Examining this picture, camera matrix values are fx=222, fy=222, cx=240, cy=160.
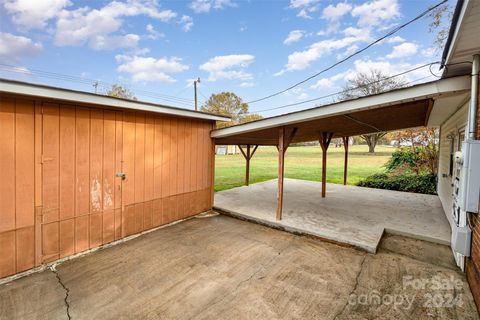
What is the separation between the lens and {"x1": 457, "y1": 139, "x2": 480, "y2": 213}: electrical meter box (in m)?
2.35

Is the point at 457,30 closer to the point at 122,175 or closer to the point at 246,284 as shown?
the point at 246,284

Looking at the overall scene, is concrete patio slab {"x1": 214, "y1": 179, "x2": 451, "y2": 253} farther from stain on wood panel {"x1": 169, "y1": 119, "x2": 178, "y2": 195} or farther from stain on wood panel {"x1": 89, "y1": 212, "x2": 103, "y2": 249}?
stain on wood panel {"x1": 89, "y1": 212, "x2": 103, "y2": 249}

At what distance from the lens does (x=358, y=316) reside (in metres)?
2.29

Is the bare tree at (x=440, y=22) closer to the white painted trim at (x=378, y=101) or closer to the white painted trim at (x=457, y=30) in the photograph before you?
the white painted trim at (x=378, y=101)

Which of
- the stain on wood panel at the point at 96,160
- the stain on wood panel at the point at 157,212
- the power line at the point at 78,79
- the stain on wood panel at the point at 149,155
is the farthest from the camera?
the power line at the point at 78,79

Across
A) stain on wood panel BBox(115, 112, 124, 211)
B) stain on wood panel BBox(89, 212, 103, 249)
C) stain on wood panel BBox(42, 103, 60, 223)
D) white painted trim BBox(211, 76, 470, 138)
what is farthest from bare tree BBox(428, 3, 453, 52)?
stain on wood panel BBox(89, 212, 103, 249)

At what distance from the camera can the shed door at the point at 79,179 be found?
3.28 metres

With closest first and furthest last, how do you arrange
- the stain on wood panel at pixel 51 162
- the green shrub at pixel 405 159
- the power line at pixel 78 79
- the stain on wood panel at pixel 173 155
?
the stain on wood panel at pixel 51 162 → the stain on wood panel at pixel 173 155 → the green shrub at pixel 405 159 → the power line at pixel 78 79

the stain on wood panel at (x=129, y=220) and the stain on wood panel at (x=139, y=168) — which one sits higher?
the stain on wood panel at (x=139, y=168)

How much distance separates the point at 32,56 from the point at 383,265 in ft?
68.9

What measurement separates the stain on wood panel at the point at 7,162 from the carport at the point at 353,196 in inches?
143

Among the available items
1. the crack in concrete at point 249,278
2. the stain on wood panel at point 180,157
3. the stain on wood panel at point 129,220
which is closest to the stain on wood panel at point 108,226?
the stain on wood panel at point 129,220

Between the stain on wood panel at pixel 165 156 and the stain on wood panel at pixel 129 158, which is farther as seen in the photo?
the stain on wood panel at pixel 165 156

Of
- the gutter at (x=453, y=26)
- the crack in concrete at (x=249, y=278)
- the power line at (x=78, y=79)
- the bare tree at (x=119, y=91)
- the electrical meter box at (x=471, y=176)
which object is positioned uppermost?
the bare tree at (x=119, y=91)
